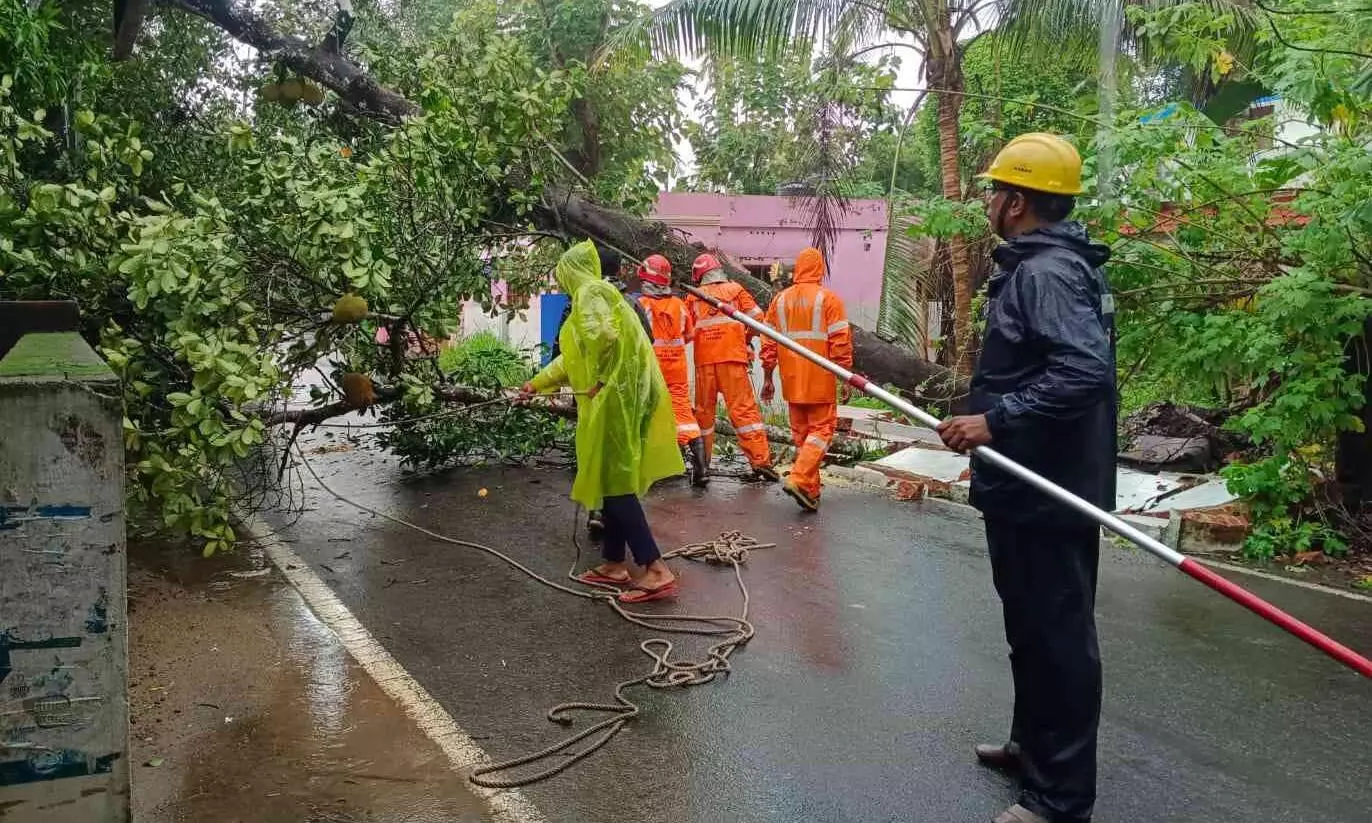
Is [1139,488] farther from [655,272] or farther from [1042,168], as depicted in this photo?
[1042,168]

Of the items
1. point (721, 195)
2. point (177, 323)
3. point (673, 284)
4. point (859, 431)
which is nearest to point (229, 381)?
point (177, 323)

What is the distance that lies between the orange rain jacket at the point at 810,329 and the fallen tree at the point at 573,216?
1478 mm

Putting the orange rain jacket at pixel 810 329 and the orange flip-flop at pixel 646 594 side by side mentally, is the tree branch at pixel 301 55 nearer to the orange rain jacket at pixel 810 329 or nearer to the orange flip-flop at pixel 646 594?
the orange rain jacket at pixel 810 329

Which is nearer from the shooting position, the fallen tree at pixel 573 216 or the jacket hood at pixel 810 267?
the jacket hood at pixel 810 267

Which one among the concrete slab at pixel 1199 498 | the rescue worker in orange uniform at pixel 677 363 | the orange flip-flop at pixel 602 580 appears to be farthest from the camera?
the rescue worker in orange uniform at pixel 677 363

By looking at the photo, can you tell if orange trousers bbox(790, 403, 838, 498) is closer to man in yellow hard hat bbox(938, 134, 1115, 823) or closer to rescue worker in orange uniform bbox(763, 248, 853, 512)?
rescue worker in orange uniform bbox(763, 248, 853, 512)

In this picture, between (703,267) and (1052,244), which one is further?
(703,267)

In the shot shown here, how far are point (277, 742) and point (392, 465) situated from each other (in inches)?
242

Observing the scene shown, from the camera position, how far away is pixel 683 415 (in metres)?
8.71

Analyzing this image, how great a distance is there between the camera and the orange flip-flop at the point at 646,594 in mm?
5473

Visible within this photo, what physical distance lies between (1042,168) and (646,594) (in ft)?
10.4

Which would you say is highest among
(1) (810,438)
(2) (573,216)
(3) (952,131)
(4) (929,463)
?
(3) (952,131)

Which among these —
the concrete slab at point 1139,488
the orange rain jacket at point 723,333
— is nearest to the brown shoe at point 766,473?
the orange rain jacket at point 723,333

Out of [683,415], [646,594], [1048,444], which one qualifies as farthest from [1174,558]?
[683,415]
